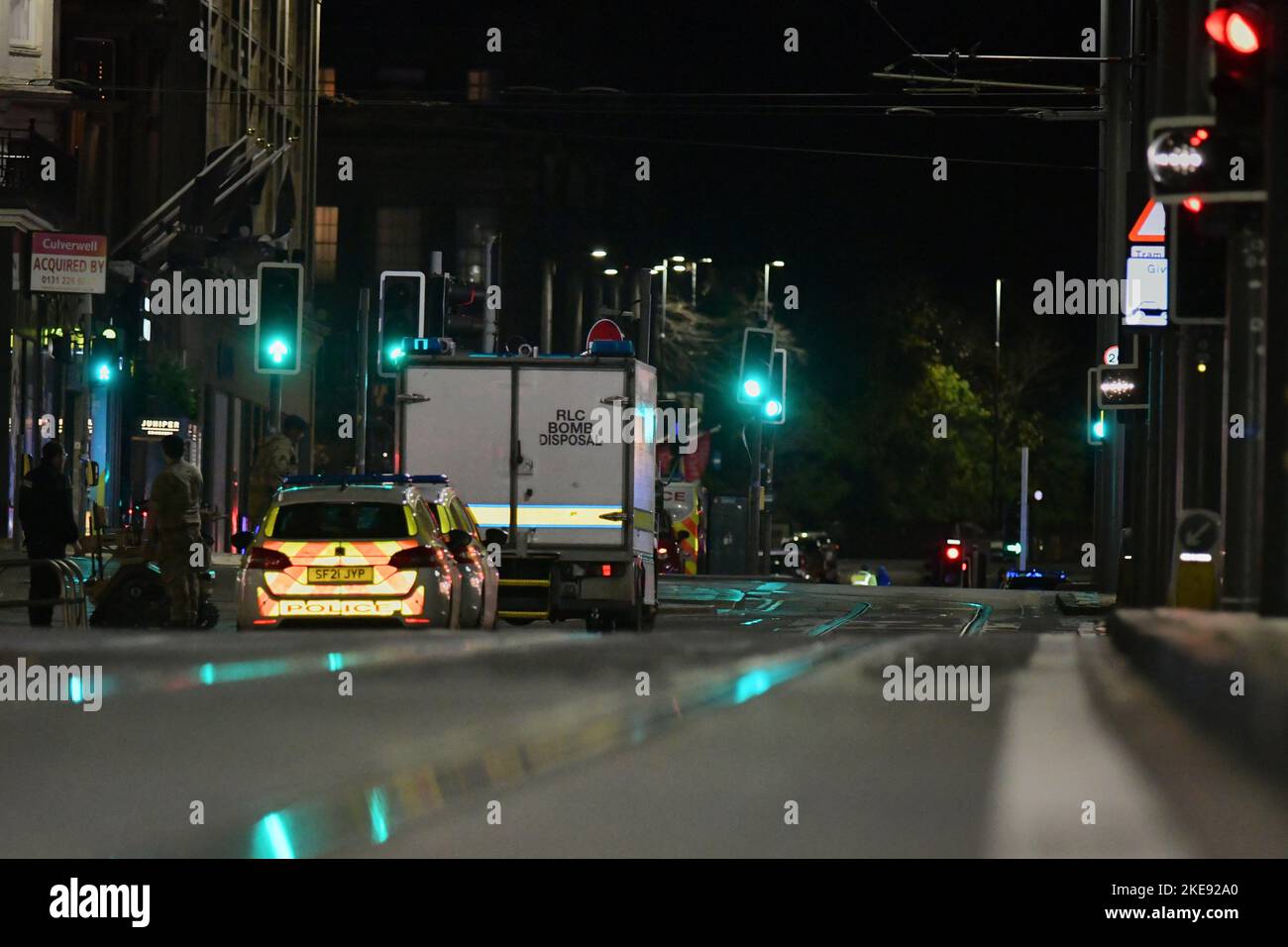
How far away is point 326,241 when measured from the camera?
82.2m

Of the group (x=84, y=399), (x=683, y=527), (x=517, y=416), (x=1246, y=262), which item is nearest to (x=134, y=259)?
(x=84, y=399)

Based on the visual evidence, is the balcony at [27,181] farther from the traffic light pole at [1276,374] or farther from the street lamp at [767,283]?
the traffic light pole at [1276,374]

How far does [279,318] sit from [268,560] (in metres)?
7.43

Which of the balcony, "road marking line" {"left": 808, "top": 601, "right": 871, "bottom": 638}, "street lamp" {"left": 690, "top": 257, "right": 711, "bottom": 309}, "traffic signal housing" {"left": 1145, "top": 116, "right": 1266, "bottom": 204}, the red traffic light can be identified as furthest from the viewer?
"street lamp" {"left": 690, "top": 257, "right": 711, "bottom": 309}

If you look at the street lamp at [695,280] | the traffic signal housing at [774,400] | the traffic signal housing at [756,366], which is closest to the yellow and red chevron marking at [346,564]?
the traffic signal housing at [756,366]

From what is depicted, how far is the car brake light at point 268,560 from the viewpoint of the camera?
Result: 2066cm

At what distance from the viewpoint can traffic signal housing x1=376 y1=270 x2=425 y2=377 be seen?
28.7m

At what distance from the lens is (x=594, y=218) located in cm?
8950

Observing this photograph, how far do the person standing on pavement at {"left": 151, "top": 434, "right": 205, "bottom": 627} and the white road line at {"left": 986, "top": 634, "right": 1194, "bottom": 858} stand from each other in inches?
503

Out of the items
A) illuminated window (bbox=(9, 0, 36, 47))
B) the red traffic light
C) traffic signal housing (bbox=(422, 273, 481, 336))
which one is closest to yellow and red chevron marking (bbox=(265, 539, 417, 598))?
traffic signal housing (bbox=(422, 273, 481, 336))
